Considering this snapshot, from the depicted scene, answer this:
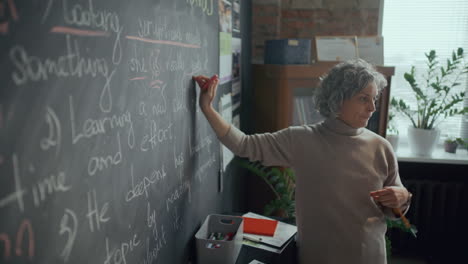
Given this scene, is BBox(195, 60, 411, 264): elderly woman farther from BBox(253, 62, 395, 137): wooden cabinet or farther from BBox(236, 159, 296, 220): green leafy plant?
BBox(253, 62, 395, 137): wooden cabinet

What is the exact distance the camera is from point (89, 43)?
73 centimetres

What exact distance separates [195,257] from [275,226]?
1.52 ft

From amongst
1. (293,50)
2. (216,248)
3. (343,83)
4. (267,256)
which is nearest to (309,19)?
(293,50)

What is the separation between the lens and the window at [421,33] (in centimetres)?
303

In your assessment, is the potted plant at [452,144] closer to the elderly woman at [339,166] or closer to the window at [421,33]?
the window at [421,33]

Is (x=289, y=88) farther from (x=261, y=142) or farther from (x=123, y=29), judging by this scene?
(x=123, y=29)

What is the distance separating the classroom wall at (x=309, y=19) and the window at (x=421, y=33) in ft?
0.64

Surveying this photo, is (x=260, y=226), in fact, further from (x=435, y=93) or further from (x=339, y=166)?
(x=435, y=93)

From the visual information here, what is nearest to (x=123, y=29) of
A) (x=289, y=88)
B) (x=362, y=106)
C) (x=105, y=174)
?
(x=105, y=174)

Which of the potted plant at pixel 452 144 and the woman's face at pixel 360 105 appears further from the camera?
the potted plant at pixel 452 144

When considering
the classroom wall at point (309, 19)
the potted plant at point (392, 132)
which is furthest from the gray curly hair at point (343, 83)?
the potted plant at point (392, 132)

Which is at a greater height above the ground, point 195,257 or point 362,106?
point 362,106

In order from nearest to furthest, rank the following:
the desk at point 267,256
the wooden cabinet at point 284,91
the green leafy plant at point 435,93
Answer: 1. the desk at point 267,256
2. the wooden cabinet at point 284,91
3. the green leafy plant at point 435,93

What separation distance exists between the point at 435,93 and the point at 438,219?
3.35 ft
